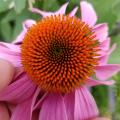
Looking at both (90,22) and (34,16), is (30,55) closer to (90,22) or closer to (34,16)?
(90,22)

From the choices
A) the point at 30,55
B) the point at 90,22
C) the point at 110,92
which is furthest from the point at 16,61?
the point at 110,92

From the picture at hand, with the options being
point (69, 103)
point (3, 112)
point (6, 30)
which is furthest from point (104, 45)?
point (6, 30)

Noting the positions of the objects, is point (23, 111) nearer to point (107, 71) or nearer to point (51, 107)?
point (51, 107)

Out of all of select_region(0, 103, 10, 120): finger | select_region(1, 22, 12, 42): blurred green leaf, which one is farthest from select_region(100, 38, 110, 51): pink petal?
select_region(1, 22, 12, 42): blurred green leaf

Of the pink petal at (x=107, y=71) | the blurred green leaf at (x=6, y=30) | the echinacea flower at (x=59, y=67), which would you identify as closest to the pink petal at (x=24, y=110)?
the echinacea flower at (x=59, y=67)

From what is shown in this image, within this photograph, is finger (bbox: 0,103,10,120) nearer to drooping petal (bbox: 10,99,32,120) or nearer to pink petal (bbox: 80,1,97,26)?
drooping petal (bbox: 10,99,32,120)

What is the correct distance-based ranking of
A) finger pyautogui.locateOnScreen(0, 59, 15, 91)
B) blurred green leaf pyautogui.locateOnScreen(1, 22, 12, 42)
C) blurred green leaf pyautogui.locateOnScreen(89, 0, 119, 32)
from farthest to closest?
blurred green leaf pyautogui.locateOnScreen(1, 22, 12, 42) < blurred green leaf pyautogui.locateOnScreen(89, 0, 119, 32) < finger pyautogui.locateOnScreen(0, 59, 15, 91)
